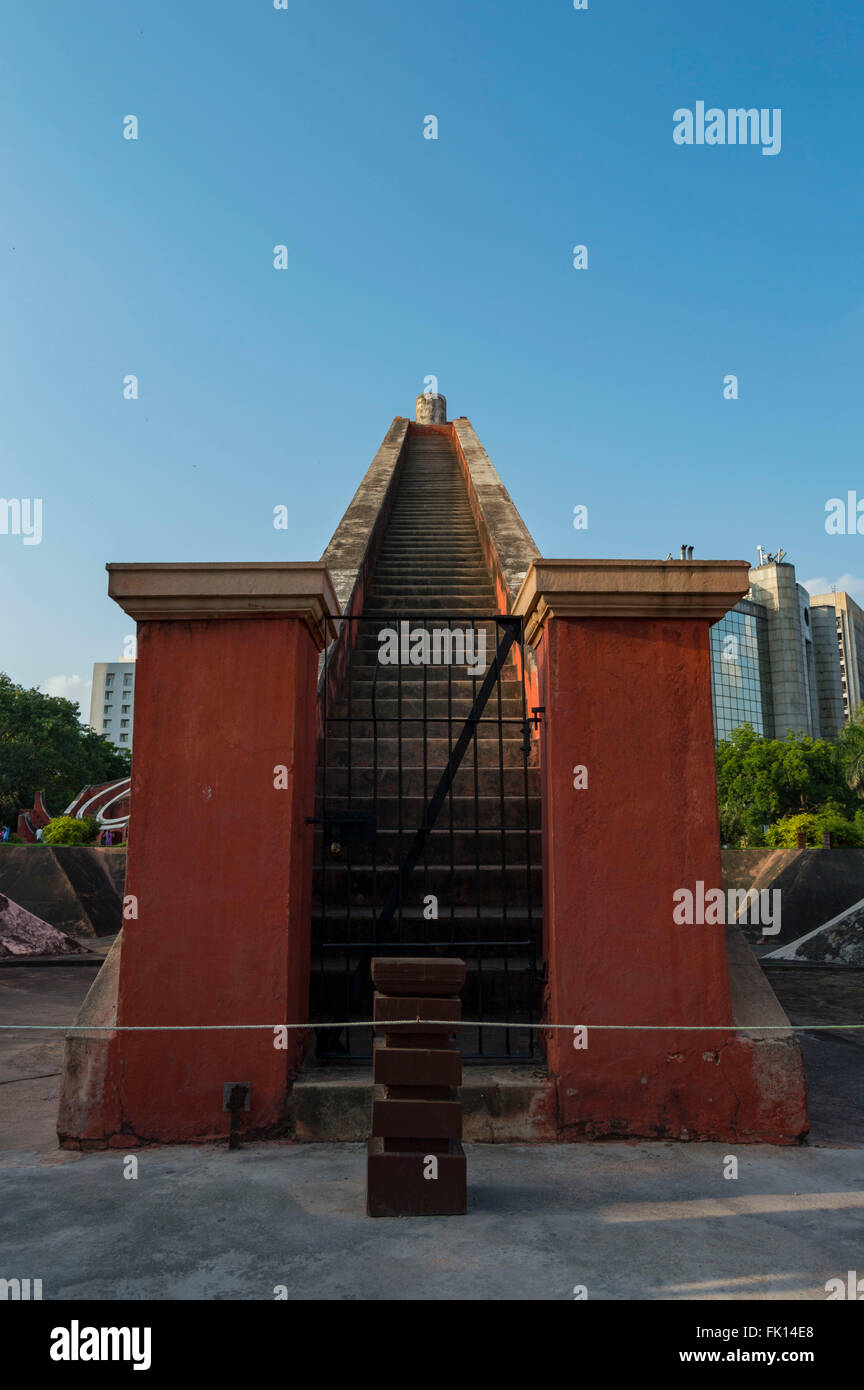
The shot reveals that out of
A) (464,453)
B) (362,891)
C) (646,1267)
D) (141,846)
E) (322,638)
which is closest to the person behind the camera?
(646,1267)

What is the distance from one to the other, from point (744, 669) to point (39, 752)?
226 ft

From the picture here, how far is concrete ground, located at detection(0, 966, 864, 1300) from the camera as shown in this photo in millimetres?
2502

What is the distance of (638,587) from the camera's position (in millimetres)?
4180

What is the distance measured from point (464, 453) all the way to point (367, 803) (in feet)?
41.1

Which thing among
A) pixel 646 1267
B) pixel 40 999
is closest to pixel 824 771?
pixel 40 999

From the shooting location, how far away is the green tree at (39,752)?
43.1 m

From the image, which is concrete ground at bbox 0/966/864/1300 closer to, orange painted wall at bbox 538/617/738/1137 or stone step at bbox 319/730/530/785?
orange painted wall at bbox 538/617/738/1137

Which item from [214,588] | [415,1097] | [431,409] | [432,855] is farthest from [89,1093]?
[431,409]

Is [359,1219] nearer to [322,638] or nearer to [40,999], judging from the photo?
[322,638]

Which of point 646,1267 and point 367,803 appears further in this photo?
point 367,803

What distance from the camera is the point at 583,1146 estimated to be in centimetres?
378

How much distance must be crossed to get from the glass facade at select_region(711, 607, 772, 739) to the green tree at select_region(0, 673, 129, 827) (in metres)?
62.0

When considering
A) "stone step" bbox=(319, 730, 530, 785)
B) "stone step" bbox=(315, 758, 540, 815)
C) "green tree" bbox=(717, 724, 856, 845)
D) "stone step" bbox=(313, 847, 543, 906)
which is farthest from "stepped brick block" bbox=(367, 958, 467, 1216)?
"green tree" bbox=(717, 724, 856, 845)
